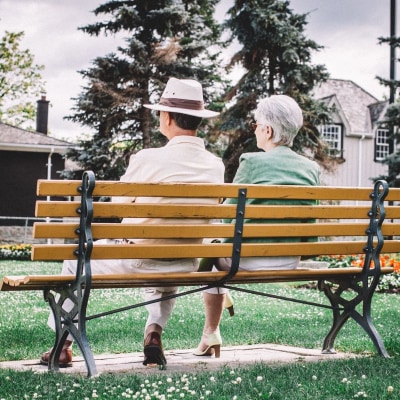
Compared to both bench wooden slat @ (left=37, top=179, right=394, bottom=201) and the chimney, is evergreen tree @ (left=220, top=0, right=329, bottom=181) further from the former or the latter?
bench wooden slat @ (left=37, top=179, right=394, bottom=201)

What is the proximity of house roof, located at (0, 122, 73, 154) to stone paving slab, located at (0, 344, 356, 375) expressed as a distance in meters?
31.1

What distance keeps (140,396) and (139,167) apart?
173cm

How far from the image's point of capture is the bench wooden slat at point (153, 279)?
4.42 meters

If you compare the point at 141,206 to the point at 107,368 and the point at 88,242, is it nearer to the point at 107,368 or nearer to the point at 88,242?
the point at 88,242

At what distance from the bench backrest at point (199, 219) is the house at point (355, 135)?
115ft

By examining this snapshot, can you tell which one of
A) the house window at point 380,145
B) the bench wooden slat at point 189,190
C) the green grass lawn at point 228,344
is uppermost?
the house window at point 380,145

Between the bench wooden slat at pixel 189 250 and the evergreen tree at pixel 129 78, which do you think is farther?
the evergreen tree at pixel 129 78

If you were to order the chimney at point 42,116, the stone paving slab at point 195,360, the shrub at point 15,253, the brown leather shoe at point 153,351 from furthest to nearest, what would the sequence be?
the chimney at point 42,116 → the shrub at point 15,253 → the brown leather shoe at point 153,351 → the stone paving slab at point 195,360

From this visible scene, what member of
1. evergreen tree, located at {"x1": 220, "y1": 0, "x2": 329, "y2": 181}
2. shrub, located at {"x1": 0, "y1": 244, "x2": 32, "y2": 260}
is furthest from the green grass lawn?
evergreen tree, located at {"x1": 220, "y1": 0, "x2": 329, "y2": 181}

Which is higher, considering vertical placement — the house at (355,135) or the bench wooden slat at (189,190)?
the house at (355,135)

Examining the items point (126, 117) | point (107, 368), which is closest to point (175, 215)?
point (107, 368)

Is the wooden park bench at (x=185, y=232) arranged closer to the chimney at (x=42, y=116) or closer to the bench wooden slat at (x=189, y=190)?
the bench wooden slat at (x=189, y=190)

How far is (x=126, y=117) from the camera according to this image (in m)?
27.3

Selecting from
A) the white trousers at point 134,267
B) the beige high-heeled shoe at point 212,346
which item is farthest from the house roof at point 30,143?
the white trousers at point 134,267
